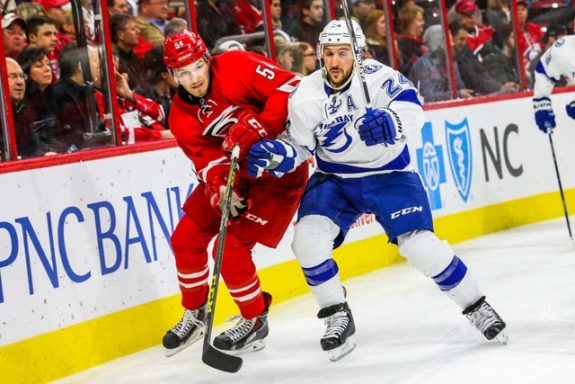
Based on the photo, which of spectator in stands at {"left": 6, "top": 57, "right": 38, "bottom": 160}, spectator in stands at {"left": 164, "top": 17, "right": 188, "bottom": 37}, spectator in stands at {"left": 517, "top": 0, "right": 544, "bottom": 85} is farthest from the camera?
spectator in stands at {"left": 517, "top": 0, "right": 544, "bottom": 85}

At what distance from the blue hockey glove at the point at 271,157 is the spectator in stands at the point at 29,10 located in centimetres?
137

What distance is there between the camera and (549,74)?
6.80m

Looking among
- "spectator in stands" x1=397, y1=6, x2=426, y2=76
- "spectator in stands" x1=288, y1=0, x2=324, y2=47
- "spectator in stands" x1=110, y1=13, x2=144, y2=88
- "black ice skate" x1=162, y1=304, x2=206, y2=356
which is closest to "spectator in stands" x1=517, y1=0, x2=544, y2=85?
"spectator in stands" x1=397, y1=6, x2=426, y2=76

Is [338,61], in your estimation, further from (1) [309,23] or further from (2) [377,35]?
(2) [377,35]

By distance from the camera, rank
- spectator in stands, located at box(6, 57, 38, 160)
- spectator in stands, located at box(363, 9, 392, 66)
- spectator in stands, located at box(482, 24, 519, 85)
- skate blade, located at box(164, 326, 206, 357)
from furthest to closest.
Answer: spectator in stands, located at box(482, 24, 519, 85) < spectator in stands, located at box(363, 9, 392, 66) < spectator in stands, located at box(6, 57, 38, 160) < skate blade, located at box(164, 326, 206, 357)

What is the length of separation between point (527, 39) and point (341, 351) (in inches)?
196

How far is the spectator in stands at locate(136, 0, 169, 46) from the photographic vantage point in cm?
572

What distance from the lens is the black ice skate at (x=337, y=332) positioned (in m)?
4.27

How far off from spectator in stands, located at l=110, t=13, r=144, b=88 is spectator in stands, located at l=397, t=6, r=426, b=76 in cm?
239

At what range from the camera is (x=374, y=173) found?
14.3 feet

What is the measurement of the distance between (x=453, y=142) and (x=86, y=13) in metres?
2.97

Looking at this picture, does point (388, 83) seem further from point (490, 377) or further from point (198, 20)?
point (198, 20)

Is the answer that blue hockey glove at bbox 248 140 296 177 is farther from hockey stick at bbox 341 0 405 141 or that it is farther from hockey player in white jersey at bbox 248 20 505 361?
hockey stick at bbox 341 0 405 141

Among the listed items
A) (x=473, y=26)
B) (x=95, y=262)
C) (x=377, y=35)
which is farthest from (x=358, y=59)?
(x=473, y=26)
